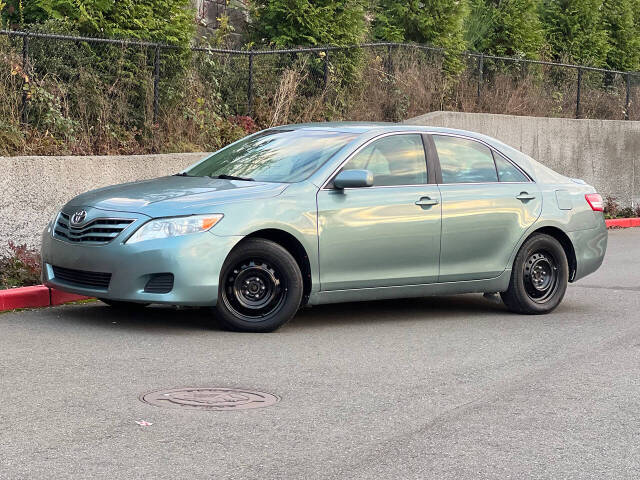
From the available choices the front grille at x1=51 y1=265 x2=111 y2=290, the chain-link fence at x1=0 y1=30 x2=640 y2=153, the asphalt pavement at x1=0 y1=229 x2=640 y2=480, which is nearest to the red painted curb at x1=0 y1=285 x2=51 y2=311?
the asphalt pavement at x1=0 y1=229 x2=640 y2=480

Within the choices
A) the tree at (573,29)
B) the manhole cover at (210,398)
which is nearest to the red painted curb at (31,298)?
the manhole cover at (210,398)

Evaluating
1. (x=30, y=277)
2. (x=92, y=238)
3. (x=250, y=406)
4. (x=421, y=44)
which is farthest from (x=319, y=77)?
(x=250, y=406)

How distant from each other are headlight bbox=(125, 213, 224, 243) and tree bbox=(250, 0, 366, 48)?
10.5 meters

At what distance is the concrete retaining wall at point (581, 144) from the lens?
71.6 ft

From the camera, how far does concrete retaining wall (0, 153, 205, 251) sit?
12.3m

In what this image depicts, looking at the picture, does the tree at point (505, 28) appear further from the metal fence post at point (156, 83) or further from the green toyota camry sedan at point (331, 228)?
the green toyota camry sedan at point (331, 228)

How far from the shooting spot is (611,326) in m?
9.99

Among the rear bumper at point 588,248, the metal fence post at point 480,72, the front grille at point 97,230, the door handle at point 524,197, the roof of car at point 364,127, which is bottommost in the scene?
the rear bumper at point 588,248

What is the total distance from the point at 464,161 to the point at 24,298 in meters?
3.99

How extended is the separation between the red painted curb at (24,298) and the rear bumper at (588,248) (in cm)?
472

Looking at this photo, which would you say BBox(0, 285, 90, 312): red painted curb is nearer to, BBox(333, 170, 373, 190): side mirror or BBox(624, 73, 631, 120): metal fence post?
BBox(333, 170, 373, 190): side mirror

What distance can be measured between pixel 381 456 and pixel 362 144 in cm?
448

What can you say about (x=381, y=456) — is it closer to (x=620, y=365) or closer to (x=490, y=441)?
(x=490, y=441)

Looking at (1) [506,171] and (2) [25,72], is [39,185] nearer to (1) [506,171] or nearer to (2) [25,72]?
(2) [25,72]
